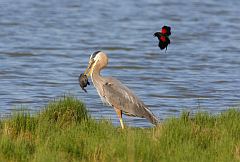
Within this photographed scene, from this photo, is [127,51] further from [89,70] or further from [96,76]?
[96,76]

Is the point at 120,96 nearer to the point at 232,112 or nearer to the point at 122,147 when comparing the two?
the point at 232,112

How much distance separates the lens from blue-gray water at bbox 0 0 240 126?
1252 centimetres

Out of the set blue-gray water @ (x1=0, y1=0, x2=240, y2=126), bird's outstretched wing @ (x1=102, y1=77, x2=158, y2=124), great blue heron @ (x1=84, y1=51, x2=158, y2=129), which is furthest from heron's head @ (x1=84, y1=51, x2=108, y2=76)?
blue-gray water @ (x1=0, y1=0, x2=240, y2=126)

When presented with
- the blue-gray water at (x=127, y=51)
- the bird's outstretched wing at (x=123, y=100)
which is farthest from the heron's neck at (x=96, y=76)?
the blue-gray water at (x=127, y=51)

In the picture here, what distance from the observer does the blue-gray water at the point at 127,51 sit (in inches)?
493

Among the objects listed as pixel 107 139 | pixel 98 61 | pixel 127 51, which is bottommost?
pixel 107 139

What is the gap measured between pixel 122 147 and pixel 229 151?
0.95 meters

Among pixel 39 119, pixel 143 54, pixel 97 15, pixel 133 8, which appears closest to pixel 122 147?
pixel 39 119

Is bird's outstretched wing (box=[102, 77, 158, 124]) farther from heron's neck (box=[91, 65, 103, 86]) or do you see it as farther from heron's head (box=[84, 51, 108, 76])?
heron's head (box=[84, 51, 108, 76])

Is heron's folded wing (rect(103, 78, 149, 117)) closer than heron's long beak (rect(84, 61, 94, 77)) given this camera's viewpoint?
Yes

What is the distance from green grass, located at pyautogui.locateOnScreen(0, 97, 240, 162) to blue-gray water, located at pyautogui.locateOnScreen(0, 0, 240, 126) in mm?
1933

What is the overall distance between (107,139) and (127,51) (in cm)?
1071

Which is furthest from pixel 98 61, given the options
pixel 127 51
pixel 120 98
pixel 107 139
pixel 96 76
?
pixel 127 51

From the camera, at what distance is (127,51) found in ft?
59.7
